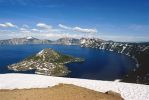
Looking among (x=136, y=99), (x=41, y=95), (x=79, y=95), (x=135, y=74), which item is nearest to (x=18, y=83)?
(x=41, y=95)

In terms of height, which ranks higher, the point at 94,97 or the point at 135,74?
the point at 94,97

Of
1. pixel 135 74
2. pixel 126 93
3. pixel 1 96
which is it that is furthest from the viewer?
pixel 135 74

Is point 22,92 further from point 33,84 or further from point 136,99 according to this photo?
point 136,99

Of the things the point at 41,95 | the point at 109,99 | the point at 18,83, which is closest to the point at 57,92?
the point at 41,95

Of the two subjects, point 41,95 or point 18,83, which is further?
point 18,83

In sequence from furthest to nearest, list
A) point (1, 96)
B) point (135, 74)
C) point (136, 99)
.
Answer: point (135, 74), point (136, 99), point (1, 96)

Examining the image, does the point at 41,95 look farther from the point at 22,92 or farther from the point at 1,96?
the point at 1,96
